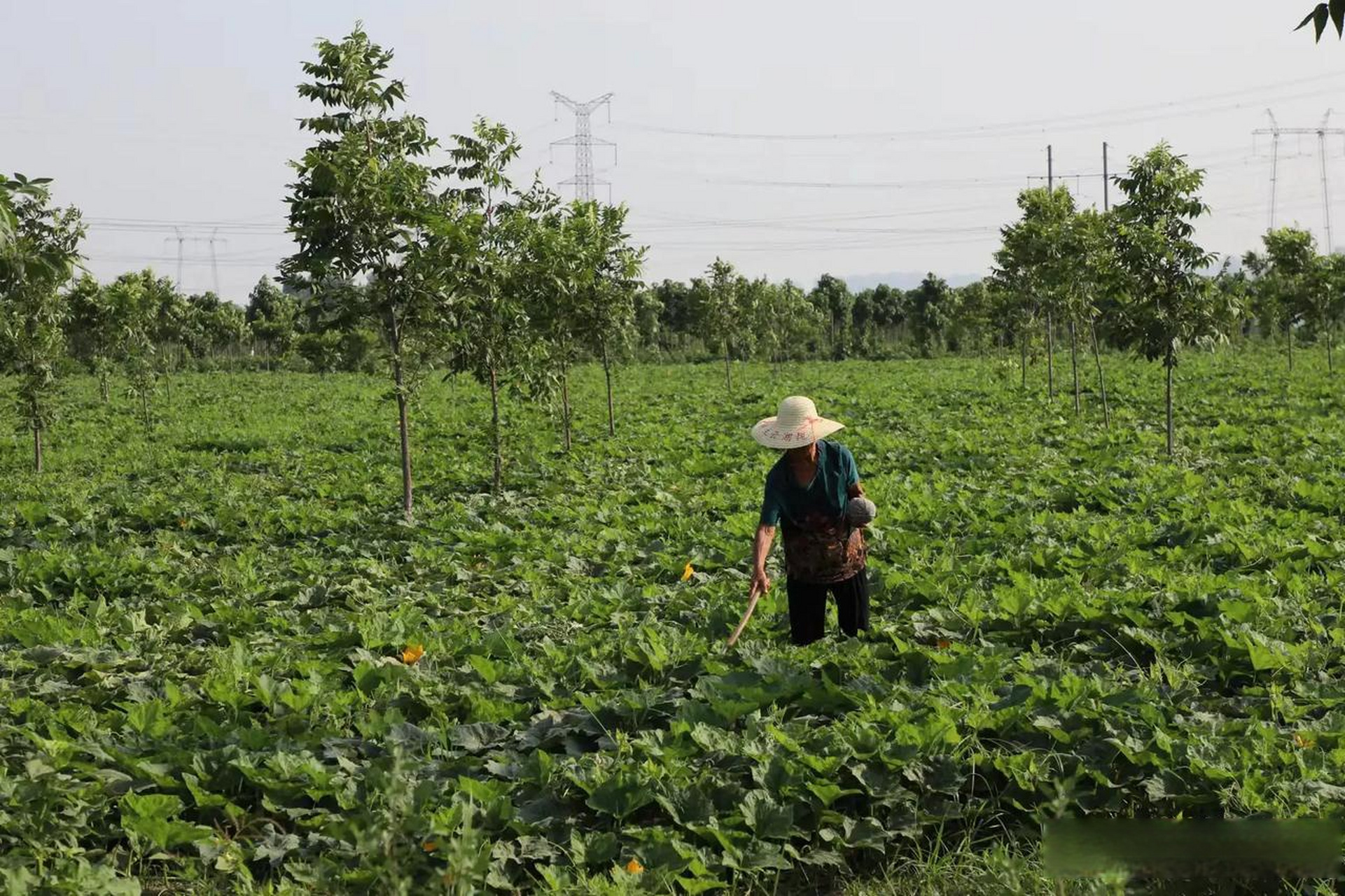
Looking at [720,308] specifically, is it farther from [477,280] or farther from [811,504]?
[811,504]

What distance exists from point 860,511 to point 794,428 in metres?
0.59

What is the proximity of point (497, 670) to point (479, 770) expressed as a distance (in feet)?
3.49

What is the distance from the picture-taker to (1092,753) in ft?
15.2

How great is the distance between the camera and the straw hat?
5719 mm

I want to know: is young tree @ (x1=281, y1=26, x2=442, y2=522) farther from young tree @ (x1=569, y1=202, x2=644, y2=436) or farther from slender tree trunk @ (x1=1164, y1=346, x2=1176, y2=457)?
slender tree trunk @ (x1=1164, y1=346, x2=1176, y2=457)

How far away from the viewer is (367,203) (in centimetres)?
1201

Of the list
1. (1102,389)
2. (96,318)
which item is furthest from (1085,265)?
(96,318)

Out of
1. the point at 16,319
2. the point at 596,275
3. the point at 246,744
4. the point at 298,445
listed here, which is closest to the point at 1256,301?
the point at 596,275

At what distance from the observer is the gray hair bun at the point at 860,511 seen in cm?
572

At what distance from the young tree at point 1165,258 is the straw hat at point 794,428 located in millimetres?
12182

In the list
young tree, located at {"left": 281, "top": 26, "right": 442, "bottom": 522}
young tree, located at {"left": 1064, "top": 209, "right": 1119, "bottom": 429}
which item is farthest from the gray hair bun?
young tree, located at {"left": 1064, "top": 209, "right": 1119, "bottom": 429}

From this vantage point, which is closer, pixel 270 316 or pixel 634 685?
pixel 634 685

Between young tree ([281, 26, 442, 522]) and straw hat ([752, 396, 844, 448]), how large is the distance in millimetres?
7510

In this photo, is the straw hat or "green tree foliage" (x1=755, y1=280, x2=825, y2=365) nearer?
the straw hat
